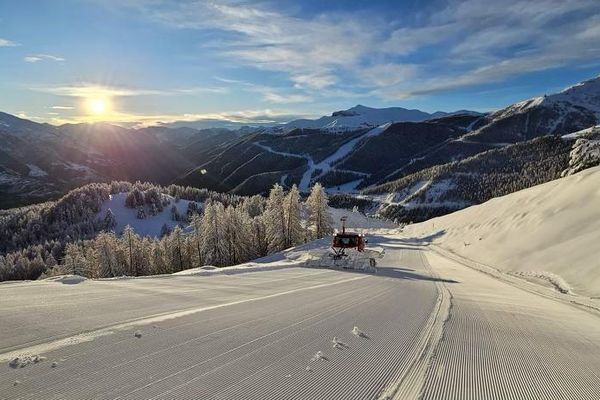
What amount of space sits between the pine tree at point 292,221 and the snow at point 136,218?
365 ft

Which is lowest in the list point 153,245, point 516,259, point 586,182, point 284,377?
point 153,245

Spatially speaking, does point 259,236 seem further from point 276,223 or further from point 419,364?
point 419,364

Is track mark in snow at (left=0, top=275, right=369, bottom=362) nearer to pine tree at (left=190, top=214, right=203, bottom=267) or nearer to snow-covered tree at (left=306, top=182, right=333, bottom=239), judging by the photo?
snow-covered tree at (left=306, top=182, right=333, bottom=239)

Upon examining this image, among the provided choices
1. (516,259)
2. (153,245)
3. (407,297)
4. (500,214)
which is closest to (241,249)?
(153,245)

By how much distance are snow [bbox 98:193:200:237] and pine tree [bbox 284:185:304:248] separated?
111330 millimetres

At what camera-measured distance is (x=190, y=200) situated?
19475 centimetres

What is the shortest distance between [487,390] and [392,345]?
2034mm

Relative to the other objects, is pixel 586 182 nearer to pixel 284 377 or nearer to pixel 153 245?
pixel 284 377

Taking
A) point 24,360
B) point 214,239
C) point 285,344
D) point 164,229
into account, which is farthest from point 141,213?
point 24,360

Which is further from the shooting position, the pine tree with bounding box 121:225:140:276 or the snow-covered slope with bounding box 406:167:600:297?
the pine tree with bounding box 121:225:140:276

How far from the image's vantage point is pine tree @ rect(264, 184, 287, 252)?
63719mm

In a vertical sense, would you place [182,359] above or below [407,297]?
above

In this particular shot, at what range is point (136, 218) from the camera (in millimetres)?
177000

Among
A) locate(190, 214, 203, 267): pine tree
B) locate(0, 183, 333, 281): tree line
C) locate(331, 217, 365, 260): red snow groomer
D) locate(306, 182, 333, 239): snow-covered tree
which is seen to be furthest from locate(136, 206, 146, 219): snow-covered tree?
locate(331, 217, 365, 260): red snow groomer
